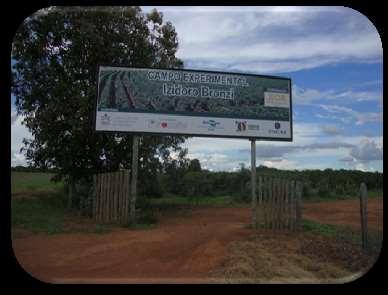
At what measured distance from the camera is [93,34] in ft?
44.8

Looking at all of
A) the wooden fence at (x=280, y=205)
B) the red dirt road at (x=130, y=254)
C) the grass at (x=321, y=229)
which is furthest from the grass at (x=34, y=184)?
the grass at (x=321, y=229)

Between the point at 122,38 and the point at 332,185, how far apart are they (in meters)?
14.7

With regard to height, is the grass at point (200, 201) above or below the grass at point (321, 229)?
below

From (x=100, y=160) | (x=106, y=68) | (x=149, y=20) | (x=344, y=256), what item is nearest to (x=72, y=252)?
(x=344, y=256)

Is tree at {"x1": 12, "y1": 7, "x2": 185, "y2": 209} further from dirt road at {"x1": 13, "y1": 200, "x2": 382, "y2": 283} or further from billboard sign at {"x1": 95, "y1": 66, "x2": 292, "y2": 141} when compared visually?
dirt road at {"x1": 13, "y1": 200, "x2": 382, "y2": 283}

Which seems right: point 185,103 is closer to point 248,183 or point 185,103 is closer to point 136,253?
point 136,253

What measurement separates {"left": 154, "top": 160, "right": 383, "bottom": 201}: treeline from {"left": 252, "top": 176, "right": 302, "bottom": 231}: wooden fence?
8.11 metres

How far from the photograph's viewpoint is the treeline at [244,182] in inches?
830

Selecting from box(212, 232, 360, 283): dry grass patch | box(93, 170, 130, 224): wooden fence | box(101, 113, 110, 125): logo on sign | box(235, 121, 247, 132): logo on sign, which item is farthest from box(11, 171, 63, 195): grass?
box(212, 232, 360, 283): dry grass patch

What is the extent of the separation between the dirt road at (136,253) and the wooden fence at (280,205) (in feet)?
2.19

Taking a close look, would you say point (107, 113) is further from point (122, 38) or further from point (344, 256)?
point (344, 256)

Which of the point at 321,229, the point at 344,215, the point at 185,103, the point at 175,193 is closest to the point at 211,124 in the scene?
the point at 185,103

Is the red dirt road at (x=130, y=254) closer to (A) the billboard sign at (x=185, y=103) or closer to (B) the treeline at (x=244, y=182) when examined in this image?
(A) the billboard sign at (x=185, y=103)

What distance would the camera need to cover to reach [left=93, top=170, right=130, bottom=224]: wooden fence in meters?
12.1
